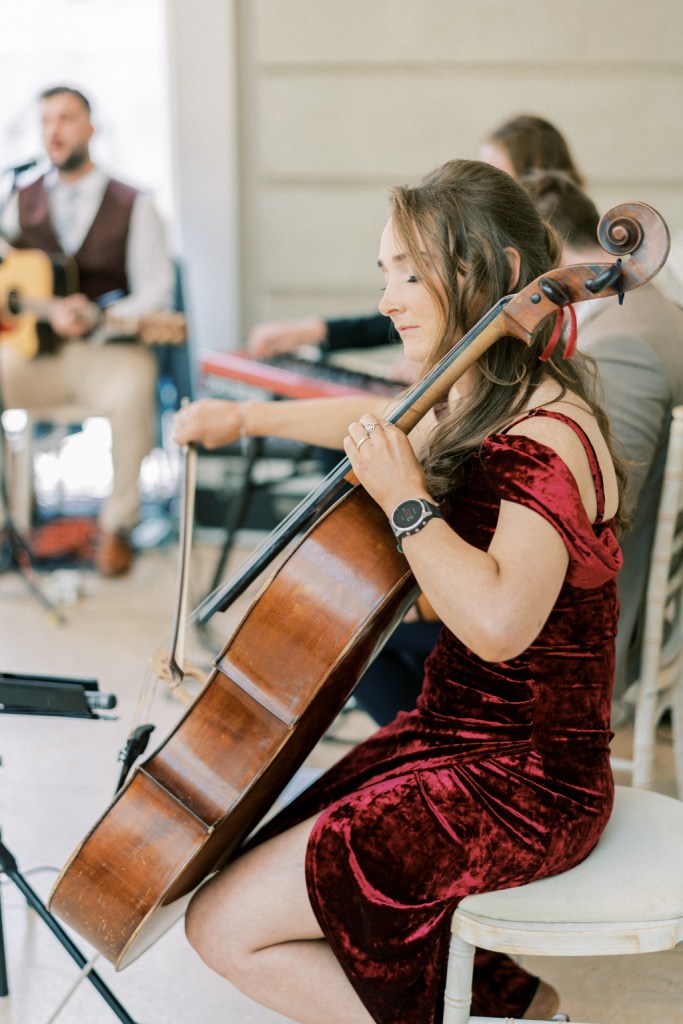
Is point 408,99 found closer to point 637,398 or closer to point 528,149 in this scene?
point 528,149

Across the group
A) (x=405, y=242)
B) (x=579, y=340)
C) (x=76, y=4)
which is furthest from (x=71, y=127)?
(x=405, y=242)

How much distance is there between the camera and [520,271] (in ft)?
4.24

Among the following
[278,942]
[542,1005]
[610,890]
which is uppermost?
[610,890]

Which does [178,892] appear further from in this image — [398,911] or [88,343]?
[88,343]

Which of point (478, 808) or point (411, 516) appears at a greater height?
point (411, 516)

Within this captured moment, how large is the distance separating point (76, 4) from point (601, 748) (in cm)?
384

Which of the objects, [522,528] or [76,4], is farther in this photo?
[76,4]

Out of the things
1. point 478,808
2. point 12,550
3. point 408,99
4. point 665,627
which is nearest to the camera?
point 478,808

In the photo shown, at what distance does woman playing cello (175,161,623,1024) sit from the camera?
1234 mm

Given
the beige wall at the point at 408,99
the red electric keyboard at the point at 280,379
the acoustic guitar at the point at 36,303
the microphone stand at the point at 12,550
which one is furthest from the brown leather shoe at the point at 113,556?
the beige wall at the point at 408,99

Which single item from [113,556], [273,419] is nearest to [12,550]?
[113,556]

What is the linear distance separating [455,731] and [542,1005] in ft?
1.40

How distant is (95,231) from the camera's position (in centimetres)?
373

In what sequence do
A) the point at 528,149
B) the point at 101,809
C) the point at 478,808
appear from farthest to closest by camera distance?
the point at 528,149 → the point at 101,809 → the point at 478,808
